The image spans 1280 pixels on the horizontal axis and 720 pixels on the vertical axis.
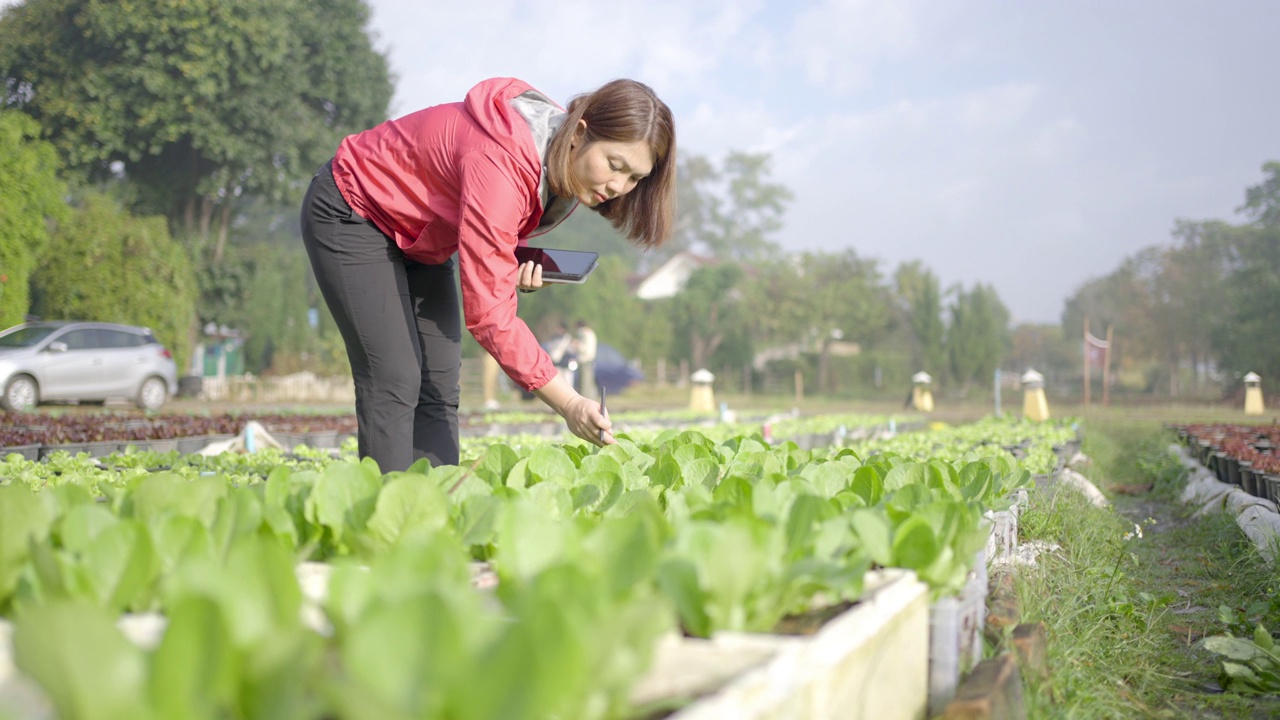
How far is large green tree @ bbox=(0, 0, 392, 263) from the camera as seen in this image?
1788cm

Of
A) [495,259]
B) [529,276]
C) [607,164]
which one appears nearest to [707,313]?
[529,276]

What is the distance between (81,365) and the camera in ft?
40.1

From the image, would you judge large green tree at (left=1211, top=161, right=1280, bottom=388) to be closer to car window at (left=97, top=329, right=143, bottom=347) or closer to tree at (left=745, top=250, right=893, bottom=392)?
tree at (left=745, top=250, right=893, bottom=392)

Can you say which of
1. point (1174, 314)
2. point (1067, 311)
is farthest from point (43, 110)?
point (1067, 311)

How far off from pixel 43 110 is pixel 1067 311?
3596 centimetres

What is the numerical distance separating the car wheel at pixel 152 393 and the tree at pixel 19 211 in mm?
2479

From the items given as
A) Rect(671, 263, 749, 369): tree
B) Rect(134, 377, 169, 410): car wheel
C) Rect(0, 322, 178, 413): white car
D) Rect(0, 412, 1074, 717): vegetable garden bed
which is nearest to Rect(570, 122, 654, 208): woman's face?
Rect(0, 412, 1074, 717): vegetable garden bed

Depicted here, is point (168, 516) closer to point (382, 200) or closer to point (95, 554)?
point (95, 554)

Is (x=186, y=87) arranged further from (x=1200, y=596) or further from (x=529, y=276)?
(x=1200, y=596)

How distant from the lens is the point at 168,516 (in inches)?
47.8

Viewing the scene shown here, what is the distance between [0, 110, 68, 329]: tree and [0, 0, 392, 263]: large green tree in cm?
364

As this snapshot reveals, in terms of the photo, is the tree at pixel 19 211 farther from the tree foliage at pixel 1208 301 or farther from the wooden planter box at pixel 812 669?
the tree foliage at pixel 1208 301

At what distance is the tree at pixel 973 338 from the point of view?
1040 inches

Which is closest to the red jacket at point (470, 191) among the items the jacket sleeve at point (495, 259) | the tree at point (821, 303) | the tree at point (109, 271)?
the jacket sleeve at point (495, 259)
